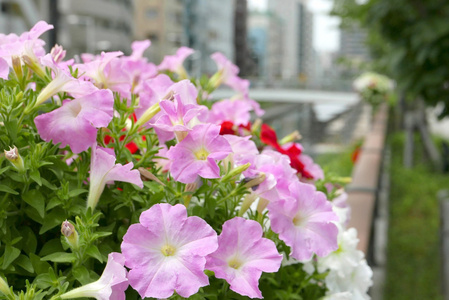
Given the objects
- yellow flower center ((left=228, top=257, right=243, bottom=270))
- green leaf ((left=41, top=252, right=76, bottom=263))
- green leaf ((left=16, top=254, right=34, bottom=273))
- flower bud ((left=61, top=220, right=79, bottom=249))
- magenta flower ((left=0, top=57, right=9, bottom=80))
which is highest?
magenta flower ((left=0, top=57, right=9, bottom=80))

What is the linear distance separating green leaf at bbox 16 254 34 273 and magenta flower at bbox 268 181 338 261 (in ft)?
1.16

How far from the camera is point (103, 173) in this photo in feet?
2.66

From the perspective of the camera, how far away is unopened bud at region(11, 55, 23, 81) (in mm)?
901

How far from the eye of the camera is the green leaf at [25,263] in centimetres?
78

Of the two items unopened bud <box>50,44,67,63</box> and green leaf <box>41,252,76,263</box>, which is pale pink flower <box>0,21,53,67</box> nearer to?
unopened bud <box>50,44,67,63</box>

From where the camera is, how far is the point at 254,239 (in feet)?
2.67

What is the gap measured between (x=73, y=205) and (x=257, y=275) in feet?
0.90

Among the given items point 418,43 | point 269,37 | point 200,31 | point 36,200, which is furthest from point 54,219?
point 269,37

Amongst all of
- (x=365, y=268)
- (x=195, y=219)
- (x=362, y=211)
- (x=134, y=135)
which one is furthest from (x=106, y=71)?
(x=362, y=211)

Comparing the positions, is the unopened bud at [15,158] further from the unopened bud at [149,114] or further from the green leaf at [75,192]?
the unopened bud at [149,114]

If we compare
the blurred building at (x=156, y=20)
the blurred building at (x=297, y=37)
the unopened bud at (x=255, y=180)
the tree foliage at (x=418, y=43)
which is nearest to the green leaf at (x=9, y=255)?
the unopened bud at (x=255, y=180)

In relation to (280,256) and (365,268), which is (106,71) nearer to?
(280,256)

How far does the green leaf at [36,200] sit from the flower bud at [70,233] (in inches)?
3.4

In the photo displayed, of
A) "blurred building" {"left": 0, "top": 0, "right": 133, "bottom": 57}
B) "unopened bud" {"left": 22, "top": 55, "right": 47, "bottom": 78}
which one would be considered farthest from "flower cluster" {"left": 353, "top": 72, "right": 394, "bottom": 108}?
"blurred building" {"left": 0, "top": 0, "right": 133, "bottom": 57}
